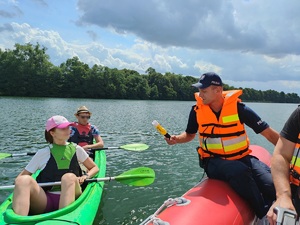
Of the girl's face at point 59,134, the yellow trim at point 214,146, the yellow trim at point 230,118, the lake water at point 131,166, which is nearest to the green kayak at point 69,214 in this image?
the girl's face at point 59,134

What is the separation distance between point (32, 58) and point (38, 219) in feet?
172

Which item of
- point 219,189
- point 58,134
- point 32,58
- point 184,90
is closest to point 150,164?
point 58,134

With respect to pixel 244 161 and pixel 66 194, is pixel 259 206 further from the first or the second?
pixel 66 194

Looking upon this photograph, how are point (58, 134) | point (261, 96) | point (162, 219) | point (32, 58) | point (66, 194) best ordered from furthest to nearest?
point (261, 96)
point (32, 58)
point (58, 134)
point (66, 194)
point (162, 219)

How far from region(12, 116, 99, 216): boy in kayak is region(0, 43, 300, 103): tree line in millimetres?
47826

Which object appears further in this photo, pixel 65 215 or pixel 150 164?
pixel 150 164

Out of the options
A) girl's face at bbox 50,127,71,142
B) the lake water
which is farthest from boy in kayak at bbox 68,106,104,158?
girl's face at bbox 50,127,71,142

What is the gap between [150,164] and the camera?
24.9 ft

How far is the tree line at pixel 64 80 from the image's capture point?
48188 millimetres

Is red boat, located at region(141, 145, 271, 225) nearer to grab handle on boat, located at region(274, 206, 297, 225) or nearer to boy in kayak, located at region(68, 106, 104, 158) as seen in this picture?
grab handle on boat, located at region(274, 206, 297, 225)

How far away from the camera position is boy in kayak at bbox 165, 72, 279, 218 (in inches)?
116

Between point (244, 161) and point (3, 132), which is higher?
point (244, 161)

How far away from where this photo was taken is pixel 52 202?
3.38 metres

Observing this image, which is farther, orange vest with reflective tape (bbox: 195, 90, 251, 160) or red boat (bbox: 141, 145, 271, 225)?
orange vest with reflective tape (bbox: 195, 90, 251, 160)
